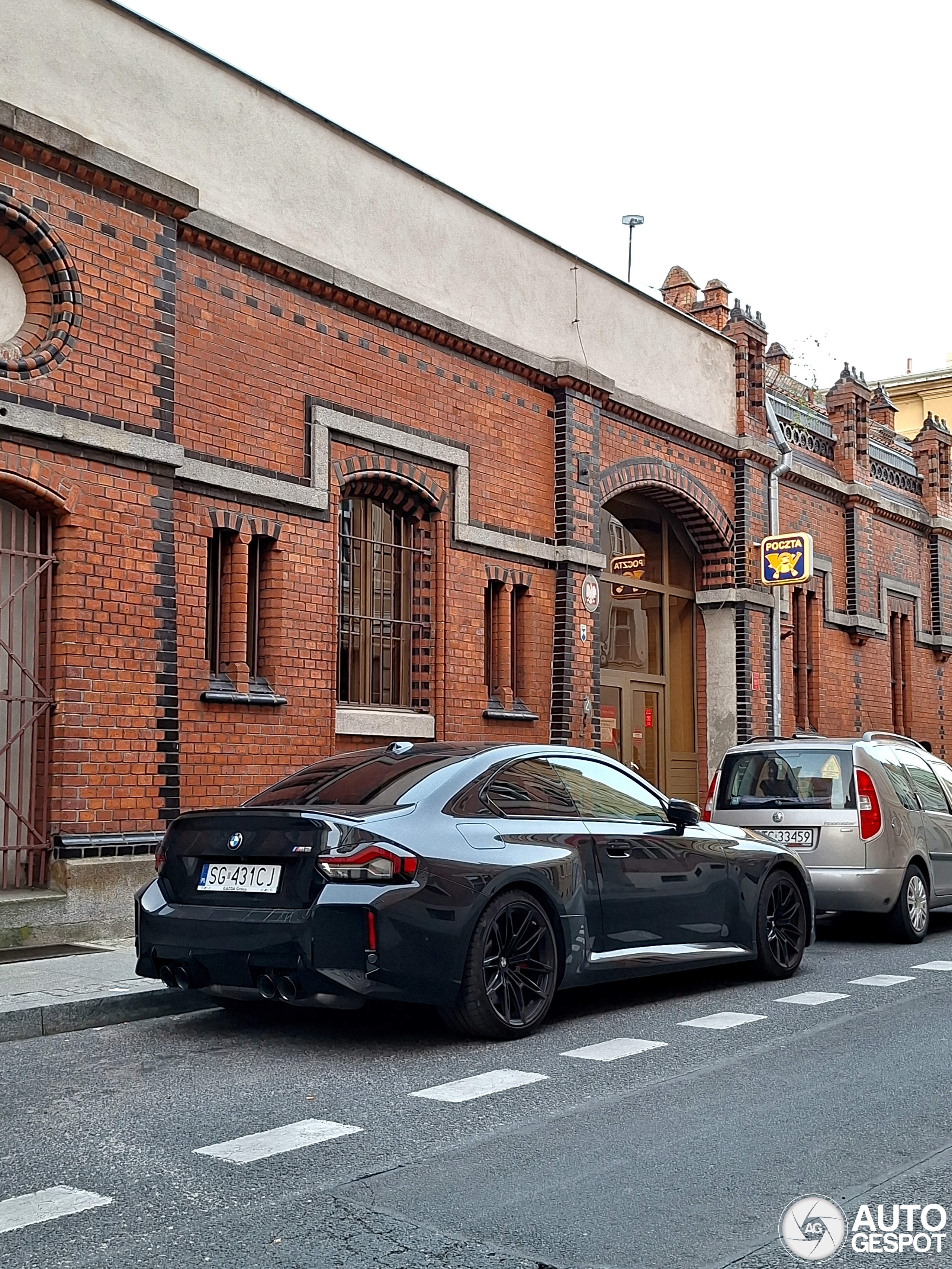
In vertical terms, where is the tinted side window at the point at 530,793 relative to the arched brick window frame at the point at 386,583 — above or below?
below

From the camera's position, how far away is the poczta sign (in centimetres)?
1862

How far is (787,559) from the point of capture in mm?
18766

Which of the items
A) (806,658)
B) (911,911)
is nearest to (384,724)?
(911,911)

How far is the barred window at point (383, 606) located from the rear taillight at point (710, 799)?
10.5 ft

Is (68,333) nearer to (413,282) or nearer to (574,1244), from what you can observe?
(413,282)

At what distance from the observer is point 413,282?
13773mm

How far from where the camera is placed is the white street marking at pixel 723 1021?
24.0 ft

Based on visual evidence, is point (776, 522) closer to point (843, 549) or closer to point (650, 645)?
point (650, 645)

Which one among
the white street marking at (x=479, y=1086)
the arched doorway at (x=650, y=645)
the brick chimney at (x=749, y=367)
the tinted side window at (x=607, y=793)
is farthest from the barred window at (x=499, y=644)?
the white street marking at (x=479, y=1086)

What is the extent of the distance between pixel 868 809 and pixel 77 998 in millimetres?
6045

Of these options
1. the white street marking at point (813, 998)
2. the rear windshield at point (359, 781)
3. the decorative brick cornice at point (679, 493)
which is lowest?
the white street marking at point (813, 998)

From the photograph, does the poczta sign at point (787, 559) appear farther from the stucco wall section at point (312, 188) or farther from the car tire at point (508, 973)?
the car tire at point (508, 973)

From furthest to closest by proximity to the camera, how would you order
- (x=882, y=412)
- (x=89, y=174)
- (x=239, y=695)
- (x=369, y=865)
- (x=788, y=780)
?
(x=882, y=412), (x=239, y=695), (x=788, y=780), (x=89, y=174), (x=369, y=865)

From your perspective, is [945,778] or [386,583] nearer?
[945,778]
